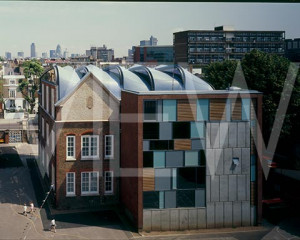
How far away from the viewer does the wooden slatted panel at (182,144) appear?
99.4 feet

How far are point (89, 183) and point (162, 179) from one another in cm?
844

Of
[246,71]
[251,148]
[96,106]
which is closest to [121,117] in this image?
[96,106]

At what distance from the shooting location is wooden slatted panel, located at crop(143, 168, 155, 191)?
29.9m

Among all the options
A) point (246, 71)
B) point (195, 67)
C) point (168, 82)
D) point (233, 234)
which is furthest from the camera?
point (195, 67)

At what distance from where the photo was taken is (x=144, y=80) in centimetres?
3925

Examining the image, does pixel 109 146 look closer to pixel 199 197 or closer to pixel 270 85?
pixel 199 197

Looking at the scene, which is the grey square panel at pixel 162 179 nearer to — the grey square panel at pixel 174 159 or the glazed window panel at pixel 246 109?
the grey square panel at pixel 174 159

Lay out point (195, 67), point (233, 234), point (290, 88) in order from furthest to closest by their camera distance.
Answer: point (195, 67) < point (290, 88) < point (233, 234)

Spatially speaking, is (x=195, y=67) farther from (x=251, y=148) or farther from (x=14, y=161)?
(x=251, y=148)

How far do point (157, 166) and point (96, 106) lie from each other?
8.96 metres

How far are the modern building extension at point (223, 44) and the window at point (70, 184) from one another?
9735 centimetres

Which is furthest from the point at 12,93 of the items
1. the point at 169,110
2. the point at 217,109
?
the point at 217,109

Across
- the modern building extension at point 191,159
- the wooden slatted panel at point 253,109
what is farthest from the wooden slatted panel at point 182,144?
the wooden slatted panel at point 253,109

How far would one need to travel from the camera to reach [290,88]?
4634 centimetres
